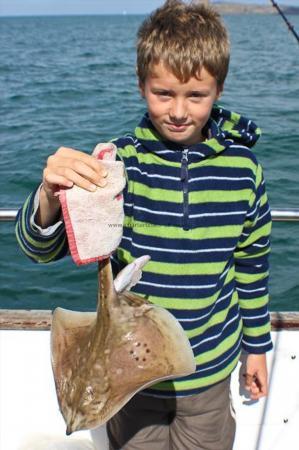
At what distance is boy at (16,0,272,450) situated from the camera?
1.78m

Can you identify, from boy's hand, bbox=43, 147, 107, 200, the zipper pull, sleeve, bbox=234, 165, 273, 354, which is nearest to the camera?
boy's hand, bbox=43, 147, 107, 200

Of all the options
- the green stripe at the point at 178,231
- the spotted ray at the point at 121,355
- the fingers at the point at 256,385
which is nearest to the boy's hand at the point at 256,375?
the fingers at the point at 256,385

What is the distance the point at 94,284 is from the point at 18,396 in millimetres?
3972

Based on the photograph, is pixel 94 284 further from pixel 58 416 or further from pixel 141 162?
pixel 141 162

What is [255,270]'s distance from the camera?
2100mm

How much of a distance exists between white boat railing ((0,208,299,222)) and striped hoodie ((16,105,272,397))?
2.41 ft

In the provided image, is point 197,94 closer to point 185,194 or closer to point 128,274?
point 185,194

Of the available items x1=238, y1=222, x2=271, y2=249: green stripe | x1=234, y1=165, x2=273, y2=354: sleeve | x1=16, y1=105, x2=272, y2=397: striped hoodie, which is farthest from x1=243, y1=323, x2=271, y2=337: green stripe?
x1=238, y1=222, x2=271, y2=249: green stripe

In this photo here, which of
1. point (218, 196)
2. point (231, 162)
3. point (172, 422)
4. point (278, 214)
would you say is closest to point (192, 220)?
point (218, 196)

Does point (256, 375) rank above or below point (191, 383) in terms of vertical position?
below

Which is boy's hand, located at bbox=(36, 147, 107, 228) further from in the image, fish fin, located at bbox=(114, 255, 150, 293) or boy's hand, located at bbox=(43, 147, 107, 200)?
fish fin, located at bbox=(114, 255, 150, 293)

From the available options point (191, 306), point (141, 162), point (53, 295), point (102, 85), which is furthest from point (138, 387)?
point (102, 85)

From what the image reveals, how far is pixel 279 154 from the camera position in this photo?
10281 millimetres

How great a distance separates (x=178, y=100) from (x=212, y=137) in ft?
0.78
